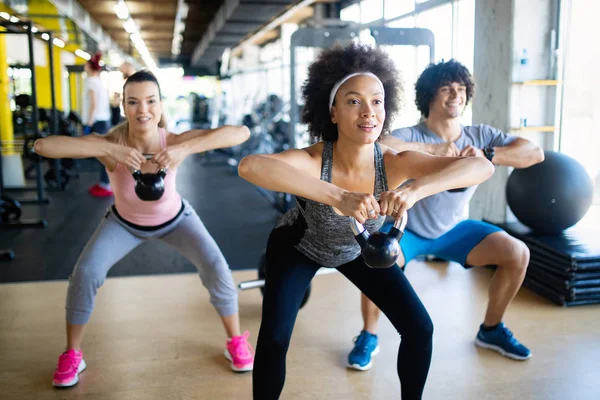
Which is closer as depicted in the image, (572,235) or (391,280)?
(391,280)

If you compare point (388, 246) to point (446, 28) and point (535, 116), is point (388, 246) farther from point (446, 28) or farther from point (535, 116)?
point (446, 28)

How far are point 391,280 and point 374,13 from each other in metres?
6.38

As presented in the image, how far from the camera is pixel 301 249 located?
1.62 m

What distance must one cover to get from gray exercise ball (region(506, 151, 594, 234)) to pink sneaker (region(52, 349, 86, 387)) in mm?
2367

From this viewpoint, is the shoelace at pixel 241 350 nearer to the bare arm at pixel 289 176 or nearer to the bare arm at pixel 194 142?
the bare arm at pixel 194 142

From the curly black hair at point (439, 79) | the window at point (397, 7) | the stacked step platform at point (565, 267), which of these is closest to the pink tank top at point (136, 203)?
the curly black hair at point (439, 79)

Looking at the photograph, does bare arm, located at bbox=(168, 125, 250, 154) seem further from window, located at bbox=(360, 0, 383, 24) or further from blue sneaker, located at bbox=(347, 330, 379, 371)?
window, located at bbox=(360, 0, 383, 24)

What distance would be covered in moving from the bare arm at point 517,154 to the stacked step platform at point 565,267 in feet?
2.53

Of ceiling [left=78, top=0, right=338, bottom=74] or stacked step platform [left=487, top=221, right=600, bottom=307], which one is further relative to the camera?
ceiling [left=78, top=0, right=338, bottom=74]

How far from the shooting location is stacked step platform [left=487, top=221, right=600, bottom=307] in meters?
2.77

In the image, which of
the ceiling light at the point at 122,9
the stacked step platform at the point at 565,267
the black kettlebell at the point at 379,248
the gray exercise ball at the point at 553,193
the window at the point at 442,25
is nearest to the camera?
the black kettlebell at the point at 379,248

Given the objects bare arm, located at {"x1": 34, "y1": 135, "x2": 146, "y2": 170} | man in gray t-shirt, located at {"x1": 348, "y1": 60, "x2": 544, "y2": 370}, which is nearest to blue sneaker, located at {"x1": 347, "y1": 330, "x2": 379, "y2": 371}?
man in gray t-shirt, located at {"x1": 348, "y1": 60, "x2": 544, "y2": 370}

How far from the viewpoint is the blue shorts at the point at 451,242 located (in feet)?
7.23

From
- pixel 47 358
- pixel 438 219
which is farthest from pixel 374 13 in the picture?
pixel 47 358
